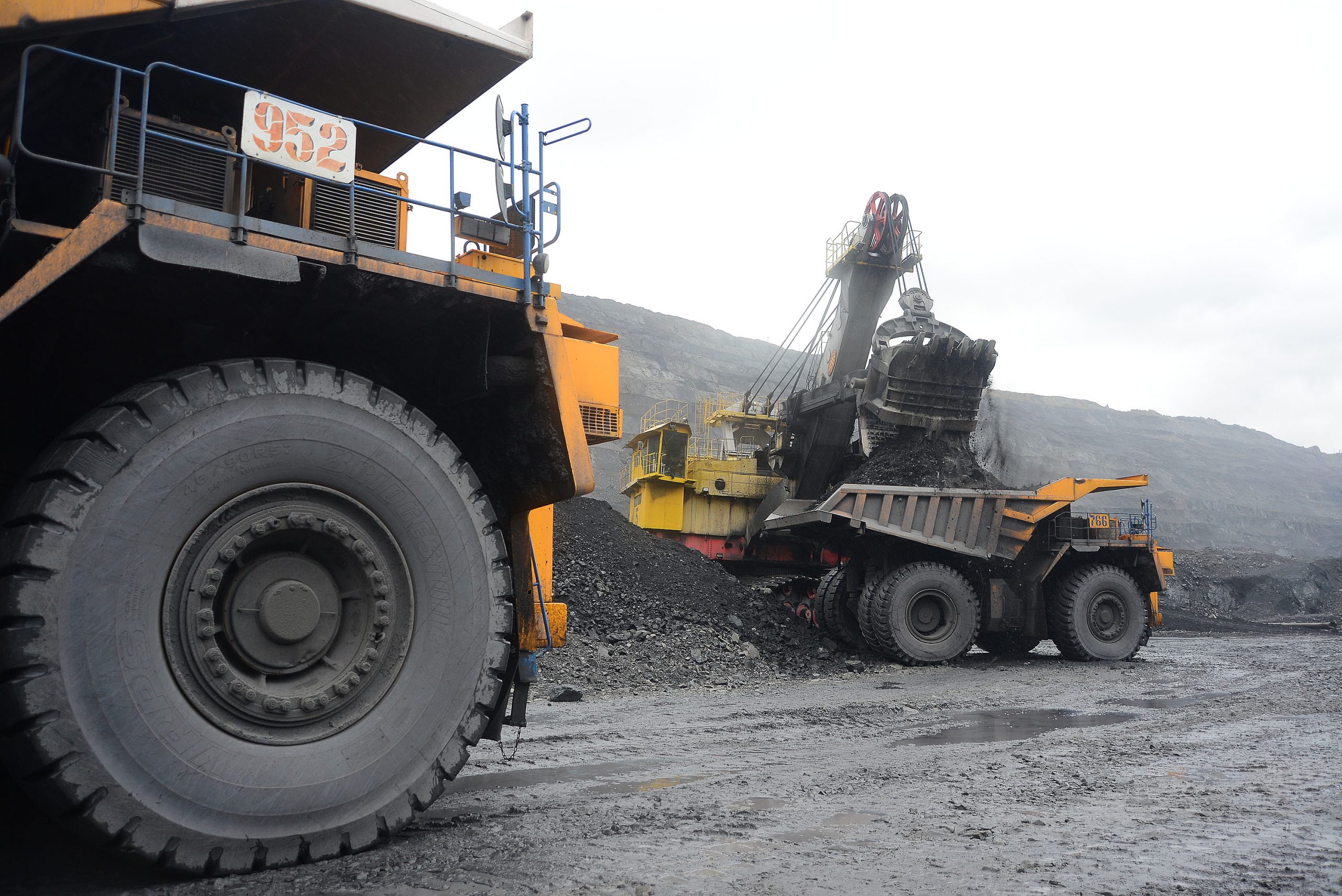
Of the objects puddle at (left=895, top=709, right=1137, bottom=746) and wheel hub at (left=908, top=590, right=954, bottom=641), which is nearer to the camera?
puddle at (left=895, top=709, right=1137, bottom=746)

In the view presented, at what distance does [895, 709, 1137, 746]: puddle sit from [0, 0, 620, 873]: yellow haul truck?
371cm

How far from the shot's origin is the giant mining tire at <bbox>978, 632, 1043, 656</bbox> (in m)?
13.0

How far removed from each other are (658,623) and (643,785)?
711 cm

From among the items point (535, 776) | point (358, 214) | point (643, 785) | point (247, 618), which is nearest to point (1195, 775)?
point (643, 785)

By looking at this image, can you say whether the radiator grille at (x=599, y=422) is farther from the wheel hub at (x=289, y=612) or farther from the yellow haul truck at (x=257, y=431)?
the wheel hub at (x=289, y=612)

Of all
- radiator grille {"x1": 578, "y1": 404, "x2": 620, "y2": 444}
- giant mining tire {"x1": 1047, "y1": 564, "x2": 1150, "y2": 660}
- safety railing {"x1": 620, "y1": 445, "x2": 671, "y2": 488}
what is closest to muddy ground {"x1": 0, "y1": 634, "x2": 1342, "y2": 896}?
radiator grille {"x1": 578, "y1": 404, "x2": 620, "y2": 444}

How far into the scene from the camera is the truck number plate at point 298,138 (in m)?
2.71

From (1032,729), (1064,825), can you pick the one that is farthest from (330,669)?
(1032,729)

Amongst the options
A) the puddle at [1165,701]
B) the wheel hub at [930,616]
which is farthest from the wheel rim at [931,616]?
the puddle at [1165,701]

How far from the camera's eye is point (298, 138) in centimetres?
281

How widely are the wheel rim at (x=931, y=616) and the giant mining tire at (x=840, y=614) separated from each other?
0.98m

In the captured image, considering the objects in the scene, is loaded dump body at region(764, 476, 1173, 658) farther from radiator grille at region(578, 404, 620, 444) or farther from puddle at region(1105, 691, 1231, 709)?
radiator grille at region(578, 404, 620, 444)

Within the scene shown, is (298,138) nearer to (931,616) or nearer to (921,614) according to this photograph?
(921,614)

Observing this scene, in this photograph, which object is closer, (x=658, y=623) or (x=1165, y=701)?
(x=1165, y=701)
